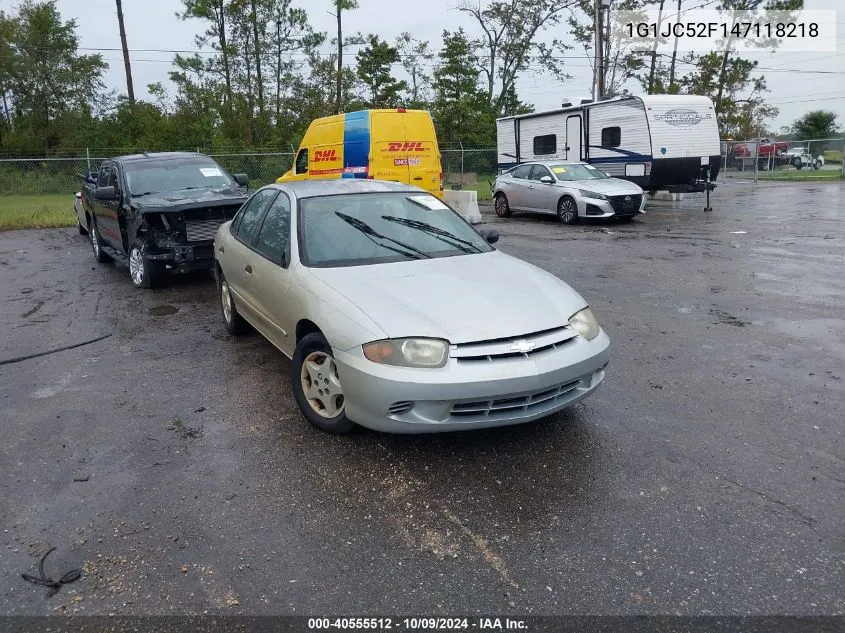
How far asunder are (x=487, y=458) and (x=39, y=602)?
2.25 m

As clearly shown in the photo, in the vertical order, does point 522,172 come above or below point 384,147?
below

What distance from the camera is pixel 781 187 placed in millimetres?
26750

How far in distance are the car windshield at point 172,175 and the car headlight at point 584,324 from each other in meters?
6.91

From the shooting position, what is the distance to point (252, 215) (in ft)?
19.0

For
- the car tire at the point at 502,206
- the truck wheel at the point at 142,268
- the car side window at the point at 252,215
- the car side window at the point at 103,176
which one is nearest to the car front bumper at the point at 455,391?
the car side window at the point at 252,215

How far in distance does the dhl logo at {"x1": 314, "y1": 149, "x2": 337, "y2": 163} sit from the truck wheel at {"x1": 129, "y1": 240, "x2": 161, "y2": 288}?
651cm

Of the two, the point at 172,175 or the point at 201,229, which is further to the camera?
the point at 172,175

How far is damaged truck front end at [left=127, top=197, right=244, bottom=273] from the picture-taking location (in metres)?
8.20

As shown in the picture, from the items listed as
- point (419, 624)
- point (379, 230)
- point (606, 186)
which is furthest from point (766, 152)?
point (419, 624)

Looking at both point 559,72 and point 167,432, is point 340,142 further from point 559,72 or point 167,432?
point 559,72

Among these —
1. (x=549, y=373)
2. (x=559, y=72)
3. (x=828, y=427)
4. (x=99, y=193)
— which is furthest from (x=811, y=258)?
(x=559, y=72)

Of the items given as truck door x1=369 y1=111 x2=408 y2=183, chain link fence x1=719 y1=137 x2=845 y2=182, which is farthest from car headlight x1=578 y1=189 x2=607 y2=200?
chain link fence x1=719 y1=137 x2=845 y2=182

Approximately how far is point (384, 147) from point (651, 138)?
8.76 m

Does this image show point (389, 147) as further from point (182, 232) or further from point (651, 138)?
point (651, 138)
